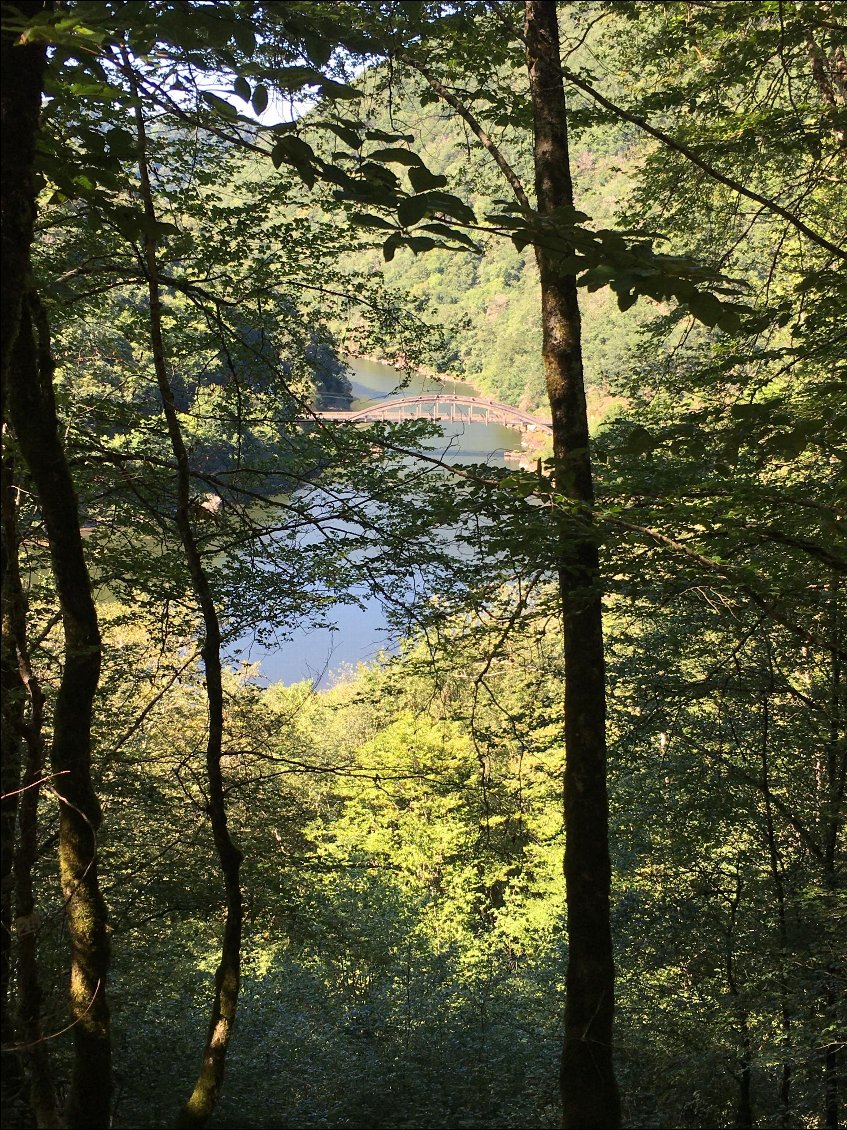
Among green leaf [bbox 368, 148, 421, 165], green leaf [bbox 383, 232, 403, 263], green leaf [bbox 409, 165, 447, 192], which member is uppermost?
green leaf [bbox 368, 148, 421, 165]

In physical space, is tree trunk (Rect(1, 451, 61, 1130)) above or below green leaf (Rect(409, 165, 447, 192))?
below

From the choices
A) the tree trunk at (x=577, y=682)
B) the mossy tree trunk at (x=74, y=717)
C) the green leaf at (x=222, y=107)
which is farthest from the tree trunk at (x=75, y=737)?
the tree trunk at (x=577, y=682)

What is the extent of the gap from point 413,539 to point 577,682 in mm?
1355

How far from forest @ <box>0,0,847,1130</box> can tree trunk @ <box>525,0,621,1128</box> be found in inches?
0.6

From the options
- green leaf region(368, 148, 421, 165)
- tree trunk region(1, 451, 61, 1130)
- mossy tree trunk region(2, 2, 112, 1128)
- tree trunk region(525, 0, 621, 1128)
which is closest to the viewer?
green leaf region(368, 148, 421, 165)

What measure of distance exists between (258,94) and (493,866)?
44.9 ft

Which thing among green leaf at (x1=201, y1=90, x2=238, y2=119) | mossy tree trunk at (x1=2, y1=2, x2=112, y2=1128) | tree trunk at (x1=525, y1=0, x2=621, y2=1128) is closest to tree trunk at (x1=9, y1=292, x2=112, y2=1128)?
mossy tree trunk at (x1=2, y1=2, x2=112, y2=1128)

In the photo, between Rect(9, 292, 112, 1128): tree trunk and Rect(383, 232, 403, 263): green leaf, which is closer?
Rect(383, 232, 403, 263): green leaf

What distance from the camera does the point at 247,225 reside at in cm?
430

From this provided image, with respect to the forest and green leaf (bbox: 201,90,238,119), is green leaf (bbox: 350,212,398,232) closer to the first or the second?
the forest

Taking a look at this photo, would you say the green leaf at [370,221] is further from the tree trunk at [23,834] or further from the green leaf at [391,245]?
the tree trunk at [23,834]

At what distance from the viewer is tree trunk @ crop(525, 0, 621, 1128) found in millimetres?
2705

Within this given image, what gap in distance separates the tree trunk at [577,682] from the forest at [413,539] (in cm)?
1

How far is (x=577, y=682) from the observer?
291 centimetres
